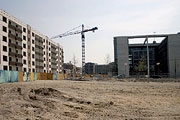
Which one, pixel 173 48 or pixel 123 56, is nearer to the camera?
pixel 173 48

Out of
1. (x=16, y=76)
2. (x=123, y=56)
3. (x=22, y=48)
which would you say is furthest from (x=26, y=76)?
(x=123, y=56)

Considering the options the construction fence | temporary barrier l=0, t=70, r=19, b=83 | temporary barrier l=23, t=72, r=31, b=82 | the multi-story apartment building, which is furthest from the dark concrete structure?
temporary barrier l=0, t=70, r=19, b=83

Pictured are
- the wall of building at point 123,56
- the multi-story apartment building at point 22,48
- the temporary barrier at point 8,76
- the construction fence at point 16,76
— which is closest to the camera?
the temporary barrier at point 8,76

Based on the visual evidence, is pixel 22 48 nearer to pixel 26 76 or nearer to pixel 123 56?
pixel 26 76

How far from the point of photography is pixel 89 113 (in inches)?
290

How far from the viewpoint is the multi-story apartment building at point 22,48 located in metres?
49.0

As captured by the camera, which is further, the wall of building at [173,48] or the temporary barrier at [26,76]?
the wall of building at [173,48]

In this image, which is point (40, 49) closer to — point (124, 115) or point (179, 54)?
point (179, 54)

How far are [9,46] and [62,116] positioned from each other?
164 feet

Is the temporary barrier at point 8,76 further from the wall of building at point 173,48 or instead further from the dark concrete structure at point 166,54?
the wall of building at point 173,48

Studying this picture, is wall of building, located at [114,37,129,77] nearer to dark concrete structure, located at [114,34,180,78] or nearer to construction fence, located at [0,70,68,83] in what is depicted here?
dark concrete structure, located at [114,34,180,78]

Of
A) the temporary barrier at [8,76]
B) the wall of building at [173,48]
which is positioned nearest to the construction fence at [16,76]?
the temporary barrier at [8,76]

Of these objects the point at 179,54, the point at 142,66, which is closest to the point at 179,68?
the point at 179,54

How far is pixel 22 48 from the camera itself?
58844mm
